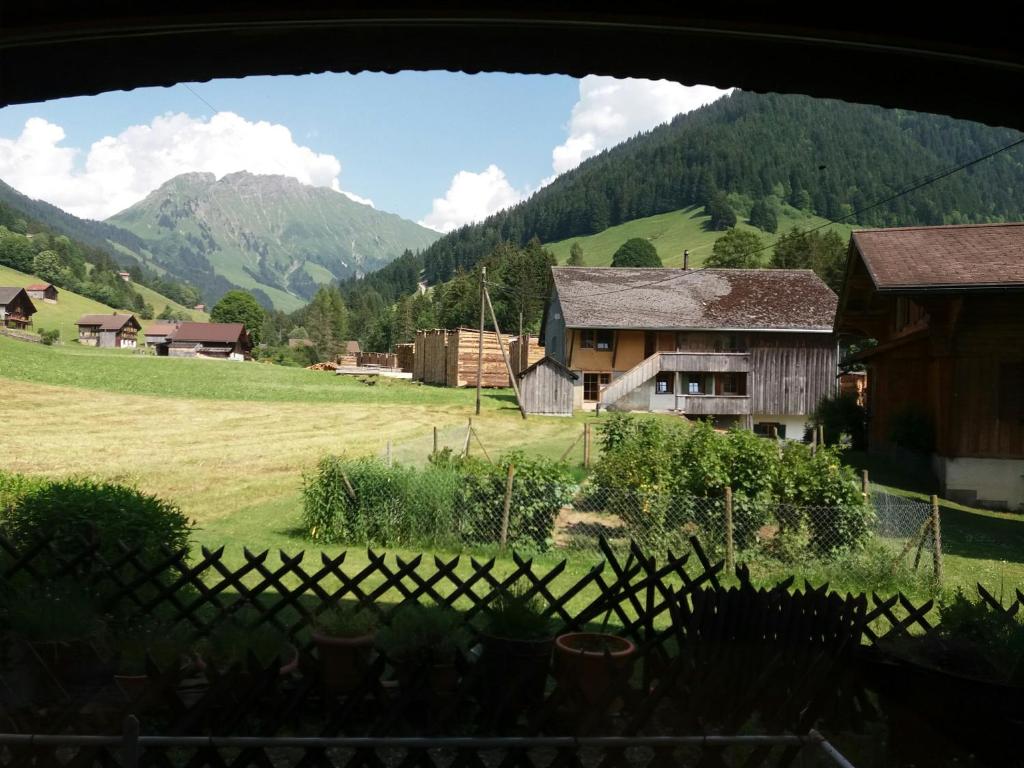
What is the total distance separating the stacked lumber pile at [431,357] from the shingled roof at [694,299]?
1467 cm

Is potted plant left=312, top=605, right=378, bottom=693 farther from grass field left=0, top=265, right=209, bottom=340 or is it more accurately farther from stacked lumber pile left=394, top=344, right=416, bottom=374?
grass field left=0, top=265, right=209, bottom=340

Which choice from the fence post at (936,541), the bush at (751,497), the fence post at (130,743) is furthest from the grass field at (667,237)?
the fence post at (130,743)

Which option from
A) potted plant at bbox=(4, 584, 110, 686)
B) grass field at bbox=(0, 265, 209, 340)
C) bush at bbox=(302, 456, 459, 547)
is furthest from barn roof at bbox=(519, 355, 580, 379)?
grass field at bbox=(0, 265, 209, 340)

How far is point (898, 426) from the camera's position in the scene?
21.8m

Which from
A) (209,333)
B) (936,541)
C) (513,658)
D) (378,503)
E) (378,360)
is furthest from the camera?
(209,333)

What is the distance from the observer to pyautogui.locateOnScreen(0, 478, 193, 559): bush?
7.07 metres

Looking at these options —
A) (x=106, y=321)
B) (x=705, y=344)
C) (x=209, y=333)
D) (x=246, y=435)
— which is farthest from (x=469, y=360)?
(x=106, y=321)

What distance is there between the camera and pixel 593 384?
4231cm

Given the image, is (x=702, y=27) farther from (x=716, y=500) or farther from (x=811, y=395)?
(x=811, y=395)

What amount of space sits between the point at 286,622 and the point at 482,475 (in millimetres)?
4729

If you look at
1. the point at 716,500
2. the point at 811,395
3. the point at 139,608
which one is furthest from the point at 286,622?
the point at 811,395

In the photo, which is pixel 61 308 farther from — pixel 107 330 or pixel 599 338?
pixel 599 338

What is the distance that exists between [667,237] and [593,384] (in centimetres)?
8529

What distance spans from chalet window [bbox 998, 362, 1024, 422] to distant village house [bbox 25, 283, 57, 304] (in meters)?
111
